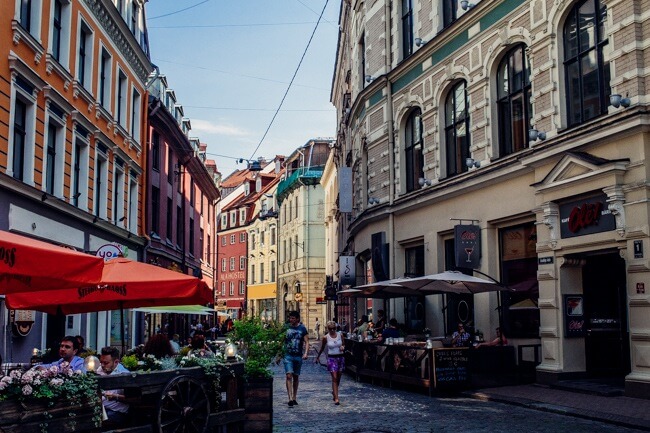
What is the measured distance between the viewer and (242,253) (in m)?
85.4

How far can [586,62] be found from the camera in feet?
54.3

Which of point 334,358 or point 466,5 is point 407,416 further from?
point 466,5

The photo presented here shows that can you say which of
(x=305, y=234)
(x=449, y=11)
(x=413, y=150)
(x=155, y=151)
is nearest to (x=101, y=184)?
(x=155, y=151)

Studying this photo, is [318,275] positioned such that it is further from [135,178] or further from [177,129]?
[135,178]

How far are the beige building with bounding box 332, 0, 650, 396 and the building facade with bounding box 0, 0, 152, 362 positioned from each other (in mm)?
8871

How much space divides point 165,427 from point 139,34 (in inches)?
973

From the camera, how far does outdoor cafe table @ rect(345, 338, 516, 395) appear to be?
16484 mm

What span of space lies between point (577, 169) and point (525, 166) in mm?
2185

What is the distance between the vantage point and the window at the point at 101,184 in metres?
24.5

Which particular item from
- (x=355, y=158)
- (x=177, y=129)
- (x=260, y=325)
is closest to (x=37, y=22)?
(x=260, y=325)

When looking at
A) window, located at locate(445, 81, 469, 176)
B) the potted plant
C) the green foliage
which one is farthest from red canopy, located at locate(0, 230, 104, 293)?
window, located at locate(445, 81, 469, 176)

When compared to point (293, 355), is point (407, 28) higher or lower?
higher

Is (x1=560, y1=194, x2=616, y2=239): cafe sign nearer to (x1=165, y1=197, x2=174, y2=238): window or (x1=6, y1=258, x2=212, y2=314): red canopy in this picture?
(x1=6, y1=258, x2=212, y2=314): red canopy

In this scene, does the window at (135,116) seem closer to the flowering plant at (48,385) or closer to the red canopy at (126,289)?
the red canopy at (126,289)
